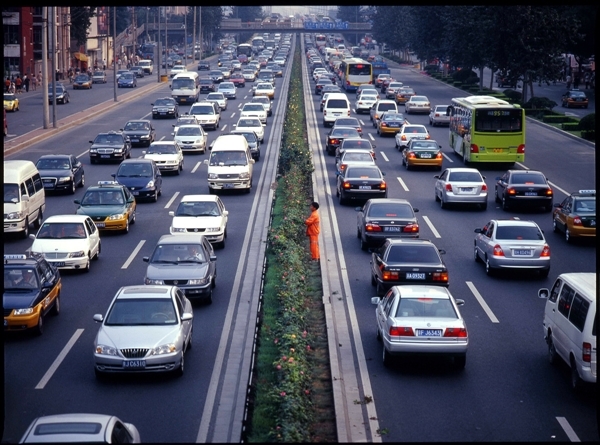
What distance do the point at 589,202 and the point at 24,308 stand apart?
1679cm

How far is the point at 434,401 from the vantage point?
594 inches

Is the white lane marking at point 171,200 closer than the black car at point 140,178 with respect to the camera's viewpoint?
Yes

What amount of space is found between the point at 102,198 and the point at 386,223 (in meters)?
9.19

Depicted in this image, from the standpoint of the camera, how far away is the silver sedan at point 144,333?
Result: 16.0 m

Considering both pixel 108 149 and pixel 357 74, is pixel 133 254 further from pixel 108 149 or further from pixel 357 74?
pixel 357 74

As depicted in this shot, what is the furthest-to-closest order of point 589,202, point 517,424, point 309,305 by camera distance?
point 589,202 → point 309,305 → point 517,424

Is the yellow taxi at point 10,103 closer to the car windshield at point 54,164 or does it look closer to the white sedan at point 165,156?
the white sedan at point 165,156

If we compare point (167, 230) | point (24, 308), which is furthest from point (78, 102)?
point (24, 308)

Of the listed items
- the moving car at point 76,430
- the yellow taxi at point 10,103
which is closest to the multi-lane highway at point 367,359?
the moving car at point 76,430

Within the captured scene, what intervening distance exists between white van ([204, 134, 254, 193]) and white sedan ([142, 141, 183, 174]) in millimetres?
3191

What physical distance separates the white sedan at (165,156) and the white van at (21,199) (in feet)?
34.8

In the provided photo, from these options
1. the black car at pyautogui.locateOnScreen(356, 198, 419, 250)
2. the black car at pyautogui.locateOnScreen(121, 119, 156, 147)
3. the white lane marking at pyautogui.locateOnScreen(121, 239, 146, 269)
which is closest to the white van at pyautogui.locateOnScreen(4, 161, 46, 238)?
the white lane marking at pyautogui.locateOnScreen(121, 239, 146, 269)

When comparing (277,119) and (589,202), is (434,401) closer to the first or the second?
(589,202)

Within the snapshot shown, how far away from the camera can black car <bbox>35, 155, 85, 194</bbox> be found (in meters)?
35.9
